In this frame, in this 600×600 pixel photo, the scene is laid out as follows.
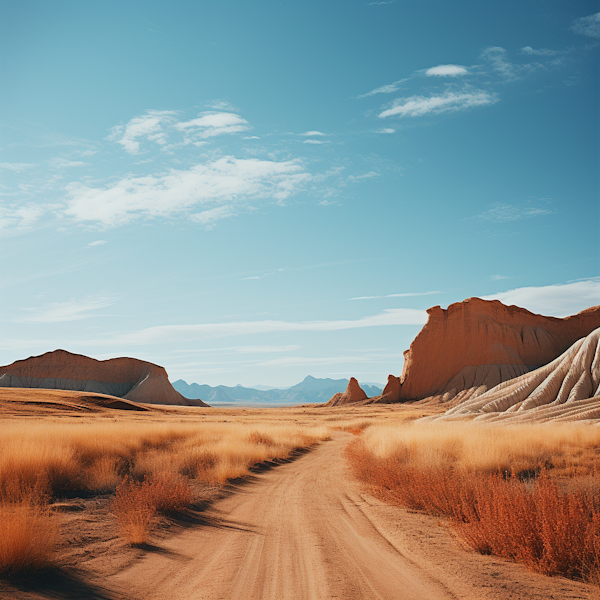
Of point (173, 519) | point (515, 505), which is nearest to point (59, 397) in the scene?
point (173, 519)

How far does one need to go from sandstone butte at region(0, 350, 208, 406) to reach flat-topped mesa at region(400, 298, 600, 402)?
2301 inches

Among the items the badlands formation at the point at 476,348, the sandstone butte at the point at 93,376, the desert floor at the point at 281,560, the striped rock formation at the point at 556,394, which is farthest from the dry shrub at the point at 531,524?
the sandstone butte at the point at 93,376

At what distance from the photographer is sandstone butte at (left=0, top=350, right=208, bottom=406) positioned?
9412 cm

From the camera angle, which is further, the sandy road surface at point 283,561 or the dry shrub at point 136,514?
the dry shrub at point 136,514

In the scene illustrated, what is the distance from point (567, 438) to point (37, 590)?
14.9m

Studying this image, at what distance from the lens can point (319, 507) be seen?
9109 mm

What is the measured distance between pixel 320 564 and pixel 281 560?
1.93ft

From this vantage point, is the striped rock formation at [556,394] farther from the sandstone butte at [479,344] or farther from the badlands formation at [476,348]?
the sandstone butte at [479,344]

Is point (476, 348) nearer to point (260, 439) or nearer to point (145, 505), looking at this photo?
point (260, 439)

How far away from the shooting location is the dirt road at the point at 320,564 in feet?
15.9

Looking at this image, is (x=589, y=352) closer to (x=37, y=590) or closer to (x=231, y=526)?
(x=231, y=526)

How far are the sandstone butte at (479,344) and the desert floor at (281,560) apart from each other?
204 feet

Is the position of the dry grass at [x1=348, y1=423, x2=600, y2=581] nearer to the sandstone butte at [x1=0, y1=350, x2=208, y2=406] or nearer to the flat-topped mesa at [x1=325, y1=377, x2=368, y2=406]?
the flat-topped mesa at [x1=325, y1=377, x2=368, y2=406]

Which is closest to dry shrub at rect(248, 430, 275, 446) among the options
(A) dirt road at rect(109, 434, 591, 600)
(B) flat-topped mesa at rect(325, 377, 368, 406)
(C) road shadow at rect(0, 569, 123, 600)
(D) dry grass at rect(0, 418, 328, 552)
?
(D) dry grass at rect(0, 418, 328, 552)
